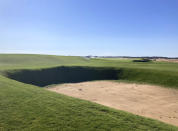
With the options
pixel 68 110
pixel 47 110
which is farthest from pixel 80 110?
pixel 47 110

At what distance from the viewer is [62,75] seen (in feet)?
87.3

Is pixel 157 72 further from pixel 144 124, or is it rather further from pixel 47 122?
pixel 47 122

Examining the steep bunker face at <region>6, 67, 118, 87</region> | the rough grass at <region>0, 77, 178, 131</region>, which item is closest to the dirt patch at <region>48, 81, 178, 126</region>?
the rough grass at <region>0, 77, 178, 131</region>

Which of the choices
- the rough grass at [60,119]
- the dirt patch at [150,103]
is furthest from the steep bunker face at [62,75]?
the rough grass at [60,119]

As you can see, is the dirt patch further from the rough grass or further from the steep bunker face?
the steep bunker face

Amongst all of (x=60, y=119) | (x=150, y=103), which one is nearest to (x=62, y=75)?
(x=150, y=103)

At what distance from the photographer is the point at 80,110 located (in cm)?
631

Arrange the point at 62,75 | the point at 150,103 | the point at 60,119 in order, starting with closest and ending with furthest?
the point at 60,119, the point at 150,103, the point at 62,75

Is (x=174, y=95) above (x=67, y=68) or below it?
below

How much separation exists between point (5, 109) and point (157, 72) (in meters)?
23.0

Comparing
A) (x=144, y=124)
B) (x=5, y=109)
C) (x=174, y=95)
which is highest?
(x=5, y=109)

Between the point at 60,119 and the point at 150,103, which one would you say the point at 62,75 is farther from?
the point at 60,119

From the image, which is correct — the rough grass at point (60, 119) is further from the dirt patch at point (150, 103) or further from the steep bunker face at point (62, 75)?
the steep bunker face at point (62, 75)

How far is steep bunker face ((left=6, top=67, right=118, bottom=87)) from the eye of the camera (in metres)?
22.0
